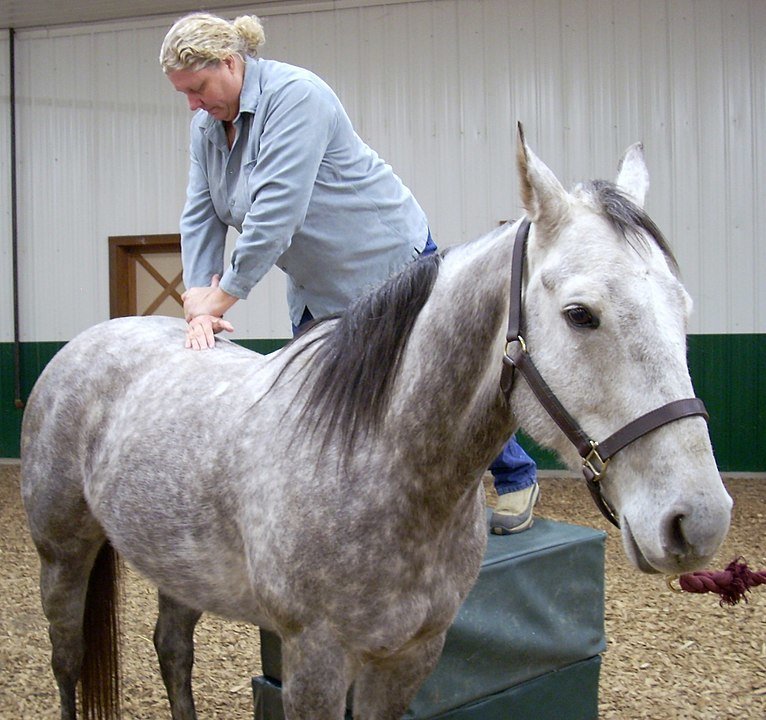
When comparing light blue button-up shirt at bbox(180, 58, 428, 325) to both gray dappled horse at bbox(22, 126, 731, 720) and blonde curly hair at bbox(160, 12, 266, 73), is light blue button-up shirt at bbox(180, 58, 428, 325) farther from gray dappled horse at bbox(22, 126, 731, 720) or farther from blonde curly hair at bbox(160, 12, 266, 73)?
gray dappled horse at bbox(22, 126, 731, 720)

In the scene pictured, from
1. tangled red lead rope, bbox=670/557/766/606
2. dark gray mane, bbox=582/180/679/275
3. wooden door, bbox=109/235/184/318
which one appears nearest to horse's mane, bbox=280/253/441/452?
dark gray mane, bbox=582/180/679/275

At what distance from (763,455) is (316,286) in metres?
6.09

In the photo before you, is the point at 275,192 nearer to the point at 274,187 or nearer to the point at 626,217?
the point at 274,187

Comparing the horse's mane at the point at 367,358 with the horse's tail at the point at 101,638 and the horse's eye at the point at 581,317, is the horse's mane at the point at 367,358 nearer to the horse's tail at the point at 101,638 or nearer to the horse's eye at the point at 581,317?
the horse's eye at the point at 581,317

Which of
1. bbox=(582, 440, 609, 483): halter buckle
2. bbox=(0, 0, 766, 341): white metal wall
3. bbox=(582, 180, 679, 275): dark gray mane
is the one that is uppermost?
bbox=(0, 0, 766, 341): white metal wall

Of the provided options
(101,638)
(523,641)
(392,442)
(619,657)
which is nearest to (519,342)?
(392,442)

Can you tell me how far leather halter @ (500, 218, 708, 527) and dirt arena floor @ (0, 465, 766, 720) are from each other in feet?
6.52

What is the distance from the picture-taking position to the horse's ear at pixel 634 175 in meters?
1.48

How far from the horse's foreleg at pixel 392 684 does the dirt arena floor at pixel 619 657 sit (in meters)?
1.30

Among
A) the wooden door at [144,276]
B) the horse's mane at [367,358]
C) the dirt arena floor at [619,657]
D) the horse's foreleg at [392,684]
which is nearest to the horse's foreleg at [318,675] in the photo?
the horse's foreleg at [392,684]

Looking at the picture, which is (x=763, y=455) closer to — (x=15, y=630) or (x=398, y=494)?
(x=15, y=630)

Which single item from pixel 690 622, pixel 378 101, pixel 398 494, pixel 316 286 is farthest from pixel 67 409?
pixel 378 101

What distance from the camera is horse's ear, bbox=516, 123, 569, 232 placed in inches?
49.3

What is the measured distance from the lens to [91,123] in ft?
27.6
